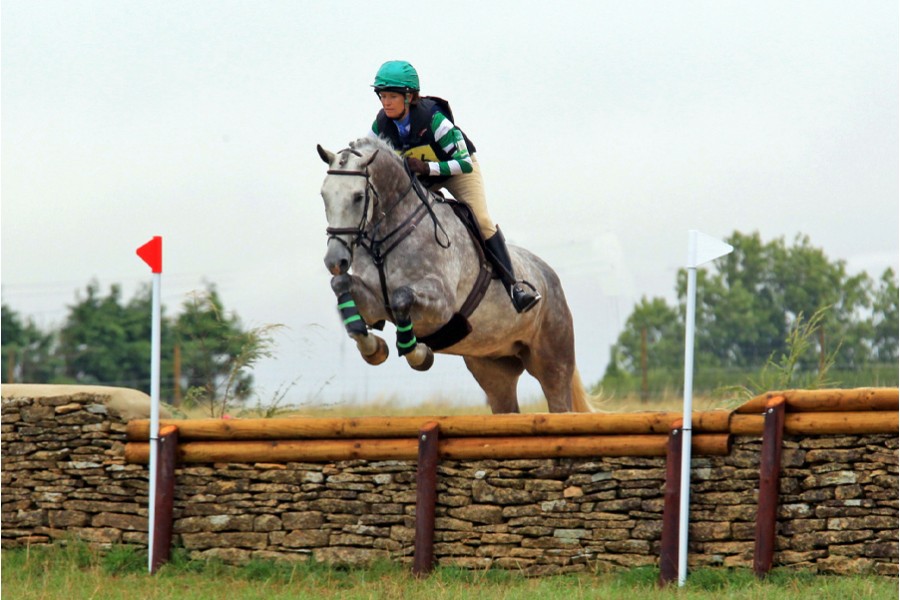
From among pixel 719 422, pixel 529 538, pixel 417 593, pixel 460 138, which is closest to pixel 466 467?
pixel 529 538

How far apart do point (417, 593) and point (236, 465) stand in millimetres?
1849

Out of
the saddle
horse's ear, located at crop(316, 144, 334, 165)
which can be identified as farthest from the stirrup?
horse's ear, located at crop(316, 144, 334, 165)

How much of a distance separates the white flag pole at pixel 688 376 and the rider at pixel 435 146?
134 centimetres

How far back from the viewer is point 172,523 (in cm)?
805

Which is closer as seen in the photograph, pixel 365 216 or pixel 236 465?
pixel 365 216

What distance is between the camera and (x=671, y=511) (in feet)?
23.0

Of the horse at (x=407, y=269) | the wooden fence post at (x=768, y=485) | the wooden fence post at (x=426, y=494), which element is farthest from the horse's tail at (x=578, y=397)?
the wooden fence post at (x=768, y=485)

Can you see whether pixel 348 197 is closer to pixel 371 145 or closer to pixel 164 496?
pixel 371 145

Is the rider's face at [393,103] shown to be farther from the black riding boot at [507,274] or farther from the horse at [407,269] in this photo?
the black riding boot at [507,274]

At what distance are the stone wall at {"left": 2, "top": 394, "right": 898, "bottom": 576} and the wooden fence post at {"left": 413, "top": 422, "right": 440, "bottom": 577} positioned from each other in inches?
3.2

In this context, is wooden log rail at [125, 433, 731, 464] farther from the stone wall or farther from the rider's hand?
the rider's hand

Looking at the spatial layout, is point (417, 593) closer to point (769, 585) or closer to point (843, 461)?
point (769, 585)

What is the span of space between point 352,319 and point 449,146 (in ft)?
4.76

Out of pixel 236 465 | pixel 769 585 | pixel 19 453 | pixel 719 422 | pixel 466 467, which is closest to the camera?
pixel 769 585
